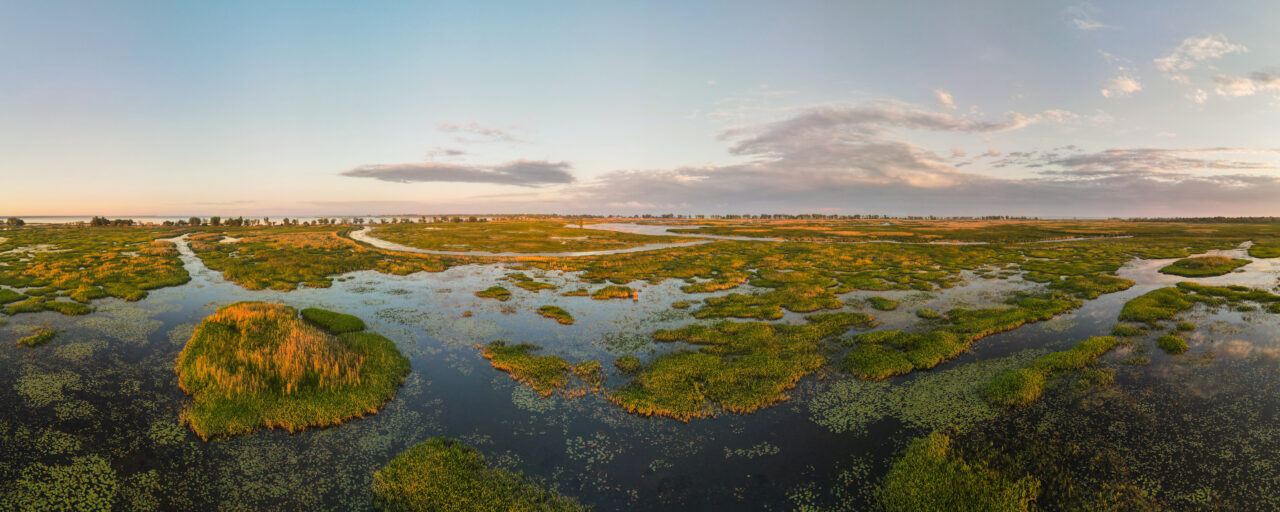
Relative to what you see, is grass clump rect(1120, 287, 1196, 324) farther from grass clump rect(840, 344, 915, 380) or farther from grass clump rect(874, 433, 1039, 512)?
grass clump rect(874, 433, 1039, 512)

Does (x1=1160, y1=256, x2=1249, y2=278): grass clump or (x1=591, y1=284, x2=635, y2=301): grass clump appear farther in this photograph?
(x1=1160, y1=256, x2=1249, y2=278): grass clump

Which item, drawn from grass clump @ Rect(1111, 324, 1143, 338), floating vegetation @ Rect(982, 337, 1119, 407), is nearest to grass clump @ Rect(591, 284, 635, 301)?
floating vegetation @ Rect(982, 337, 1119, 407)

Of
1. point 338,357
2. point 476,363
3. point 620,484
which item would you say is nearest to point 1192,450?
point 620,484

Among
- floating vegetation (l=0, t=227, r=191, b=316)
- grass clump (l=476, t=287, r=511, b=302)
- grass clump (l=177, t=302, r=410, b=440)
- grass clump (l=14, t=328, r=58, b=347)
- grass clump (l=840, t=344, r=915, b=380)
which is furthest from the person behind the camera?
grass clump (l=476, t=287, r=511, b=302)

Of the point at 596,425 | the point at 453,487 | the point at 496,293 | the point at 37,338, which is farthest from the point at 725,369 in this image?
the point at 37,338

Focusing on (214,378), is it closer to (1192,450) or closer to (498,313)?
(498,313)

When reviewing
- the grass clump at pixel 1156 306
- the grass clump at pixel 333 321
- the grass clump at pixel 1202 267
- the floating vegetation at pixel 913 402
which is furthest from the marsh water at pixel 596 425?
the grass clump at pixel 1202 267
